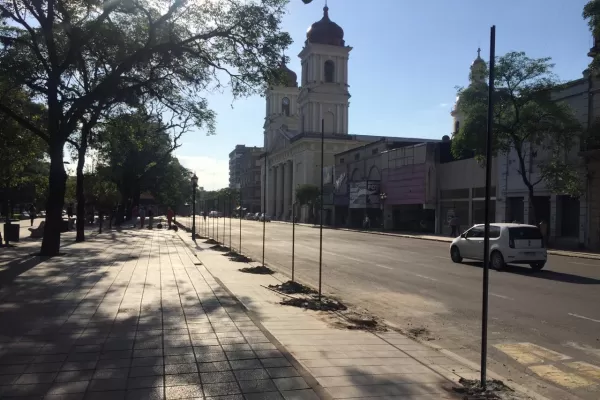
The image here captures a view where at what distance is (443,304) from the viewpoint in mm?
10375

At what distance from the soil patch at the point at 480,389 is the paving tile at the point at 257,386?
1725 mm

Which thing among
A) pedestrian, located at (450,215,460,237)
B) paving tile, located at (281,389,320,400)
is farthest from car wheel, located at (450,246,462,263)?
pedestrian, located at (450,215,460,237)

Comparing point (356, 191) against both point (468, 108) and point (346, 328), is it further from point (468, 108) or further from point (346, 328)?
point (346, 328)

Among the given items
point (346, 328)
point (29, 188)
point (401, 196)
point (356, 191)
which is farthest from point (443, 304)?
point (29, 188)

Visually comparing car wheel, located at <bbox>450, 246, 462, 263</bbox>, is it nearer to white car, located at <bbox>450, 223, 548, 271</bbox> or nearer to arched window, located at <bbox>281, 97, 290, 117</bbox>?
white car, located at <bbox>450, 223, 548, 271</bbox>

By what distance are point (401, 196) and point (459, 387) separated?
4279 centimetres

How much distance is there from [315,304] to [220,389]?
4820 mm

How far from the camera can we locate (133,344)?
20.2ft

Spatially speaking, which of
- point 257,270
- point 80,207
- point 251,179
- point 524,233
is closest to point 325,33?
point 251,179

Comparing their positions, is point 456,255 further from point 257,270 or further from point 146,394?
point 146,394

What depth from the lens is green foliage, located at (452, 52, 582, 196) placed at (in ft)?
84.2

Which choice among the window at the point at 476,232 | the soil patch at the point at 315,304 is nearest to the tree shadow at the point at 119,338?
the soil patch at the point at 315,304

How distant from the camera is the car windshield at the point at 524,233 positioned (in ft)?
53.9

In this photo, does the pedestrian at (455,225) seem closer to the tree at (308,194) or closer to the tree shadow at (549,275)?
the tree shadow at (549,275)
